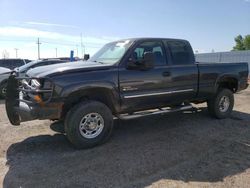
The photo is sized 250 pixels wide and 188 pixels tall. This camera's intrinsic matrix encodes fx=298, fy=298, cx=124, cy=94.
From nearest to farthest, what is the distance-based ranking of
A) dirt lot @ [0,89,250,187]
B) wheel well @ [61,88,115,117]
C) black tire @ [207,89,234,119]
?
dirt lot @ [0,89,250,187] < wheel well @ [61,88,115,117] < black tire @ [207,89,234,119]

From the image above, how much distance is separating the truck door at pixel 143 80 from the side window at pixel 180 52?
10.9 inches

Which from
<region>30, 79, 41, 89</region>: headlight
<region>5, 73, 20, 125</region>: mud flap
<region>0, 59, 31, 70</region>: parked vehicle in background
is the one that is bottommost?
<region>5, 73, 20, 125</region>: mud flap

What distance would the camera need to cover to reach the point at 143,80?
5.98 metres

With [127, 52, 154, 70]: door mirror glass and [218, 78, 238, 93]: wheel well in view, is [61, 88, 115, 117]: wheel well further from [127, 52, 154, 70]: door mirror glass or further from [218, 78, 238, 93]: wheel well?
[218, 78, 238, 93]: wheel well

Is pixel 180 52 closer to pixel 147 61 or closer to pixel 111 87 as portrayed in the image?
pixel 147 61

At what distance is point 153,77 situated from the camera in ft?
20.2

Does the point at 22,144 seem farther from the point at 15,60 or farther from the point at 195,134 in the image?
the point at 15,60

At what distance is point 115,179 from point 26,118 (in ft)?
6.75

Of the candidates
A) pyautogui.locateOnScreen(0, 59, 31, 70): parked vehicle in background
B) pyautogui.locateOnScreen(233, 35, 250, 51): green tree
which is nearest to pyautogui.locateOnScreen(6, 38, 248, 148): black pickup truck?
pyautogui.locateOnScreen(0, 59, 31, 70): parked vehicle in background

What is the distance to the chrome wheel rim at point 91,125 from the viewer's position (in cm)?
538

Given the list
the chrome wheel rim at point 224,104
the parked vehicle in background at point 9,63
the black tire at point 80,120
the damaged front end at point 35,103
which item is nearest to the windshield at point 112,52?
the black tire at point 80,120

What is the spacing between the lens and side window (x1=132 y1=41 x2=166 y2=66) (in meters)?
6.22

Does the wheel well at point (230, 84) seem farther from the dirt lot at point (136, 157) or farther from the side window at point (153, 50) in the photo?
the side window at point (153, 50)

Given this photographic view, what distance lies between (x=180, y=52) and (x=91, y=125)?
288cm
